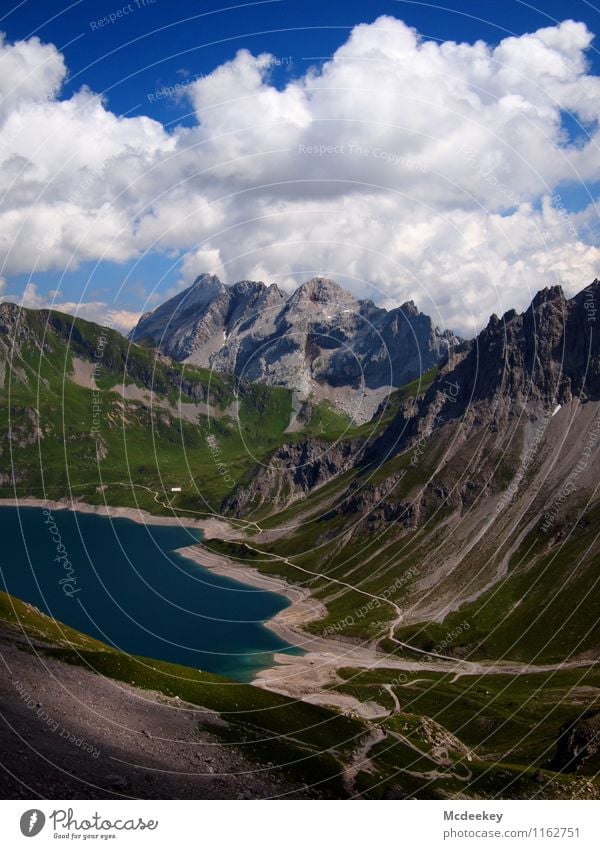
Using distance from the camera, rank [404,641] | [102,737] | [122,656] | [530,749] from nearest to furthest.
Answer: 1. [102,737]
2. [122,656]
3. [530,749]
4. [404,641]

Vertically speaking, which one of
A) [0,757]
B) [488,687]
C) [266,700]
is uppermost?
[0,757]

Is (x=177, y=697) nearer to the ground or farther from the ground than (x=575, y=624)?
farther from the ground

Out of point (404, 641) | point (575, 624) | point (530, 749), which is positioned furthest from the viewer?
point (404, 641)

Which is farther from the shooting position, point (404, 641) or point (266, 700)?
point (404, 641)

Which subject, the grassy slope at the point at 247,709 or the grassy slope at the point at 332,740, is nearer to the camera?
the grassy slope at the point at 247,709

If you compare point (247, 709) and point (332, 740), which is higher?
point (247, 709)

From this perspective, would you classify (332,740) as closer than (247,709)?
Yes

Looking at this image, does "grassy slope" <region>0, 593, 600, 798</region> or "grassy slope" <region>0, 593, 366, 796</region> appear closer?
"grassy slope" <region>0, 593, 366, 796</region>

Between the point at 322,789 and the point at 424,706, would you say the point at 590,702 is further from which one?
the point at 322,789
